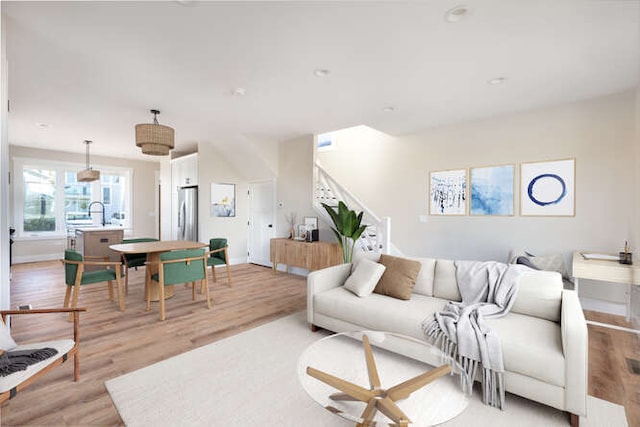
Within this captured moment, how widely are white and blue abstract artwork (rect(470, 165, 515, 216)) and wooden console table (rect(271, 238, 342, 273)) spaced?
2.41 m

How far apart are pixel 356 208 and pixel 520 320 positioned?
4030 mm

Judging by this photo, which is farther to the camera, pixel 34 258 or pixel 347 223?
pixel 34 258

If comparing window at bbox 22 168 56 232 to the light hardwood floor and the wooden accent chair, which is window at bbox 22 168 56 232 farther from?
the wooden accent chair

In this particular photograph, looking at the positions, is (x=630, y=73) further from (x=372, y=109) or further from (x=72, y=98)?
(x=72, y=98)

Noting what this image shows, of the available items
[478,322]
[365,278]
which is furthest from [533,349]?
[365,278]

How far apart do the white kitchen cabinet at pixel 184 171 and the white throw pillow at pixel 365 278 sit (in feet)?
14.9

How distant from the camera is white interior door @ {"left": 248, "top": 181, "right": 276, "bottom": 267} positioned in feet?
21.3

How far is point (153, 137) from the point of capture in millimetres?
3391

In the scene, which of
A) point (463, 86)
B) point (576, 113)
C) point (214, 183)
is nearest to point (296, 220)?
point (214, 183)

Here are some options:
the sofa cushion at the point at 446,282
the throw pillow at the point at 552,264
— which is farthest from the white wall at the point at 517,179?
the sofa cushion at the point at 446,282

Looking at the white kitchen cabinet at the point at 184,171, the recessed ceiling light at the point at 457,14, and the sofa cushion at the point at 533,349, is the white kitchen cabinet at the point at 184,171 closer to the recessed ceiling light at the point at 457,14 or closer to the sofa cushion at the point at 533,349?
the recessed ceiling light at the point at 457,14

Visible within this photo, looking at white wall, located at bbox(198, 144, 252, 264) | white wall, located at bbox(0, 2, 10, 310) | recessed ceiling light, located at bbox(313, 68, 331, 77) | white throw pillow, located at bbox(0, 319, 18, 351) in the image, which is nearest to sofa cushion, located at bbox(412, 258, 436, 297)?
recessed ceiling light, located at bbox(313, 68, 331, 77)

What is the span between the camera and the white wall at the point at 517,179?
366 centimetres

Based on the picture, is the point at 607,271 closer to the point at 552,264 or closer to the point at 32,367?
the point at 552,264
